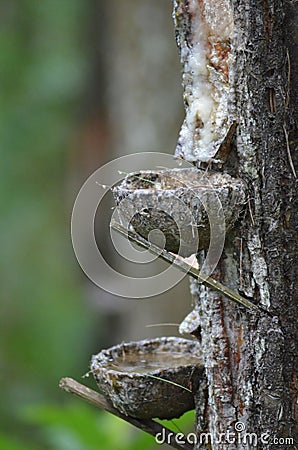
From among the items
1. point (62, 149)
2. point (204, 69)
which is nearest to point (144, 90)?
point (62, 149)

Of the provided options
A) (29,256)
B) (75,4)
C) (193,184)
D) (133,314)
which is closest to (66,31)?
(75,4)

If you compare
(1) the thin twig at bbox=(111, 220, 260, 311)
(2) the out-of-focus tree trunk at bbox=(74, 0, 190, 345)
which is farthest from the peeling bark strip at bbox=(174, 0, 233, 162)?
(2) the out-of-focus tree trunk at bbox=(74, 0, 190, 345)

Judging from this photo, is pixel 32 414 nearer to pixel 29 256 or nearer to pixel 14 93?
pixel 14 93

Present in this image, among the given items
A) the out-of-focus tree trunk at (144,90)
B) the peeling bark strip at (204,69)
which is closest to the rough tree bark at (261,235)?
the peeling bark strip at (204,69)

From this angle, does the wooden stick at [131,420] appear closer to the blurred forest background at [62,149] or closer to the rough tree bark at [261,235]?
the rough tree bark at [261,235]

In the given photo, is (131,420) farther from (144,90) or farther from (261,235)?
(144,90)
